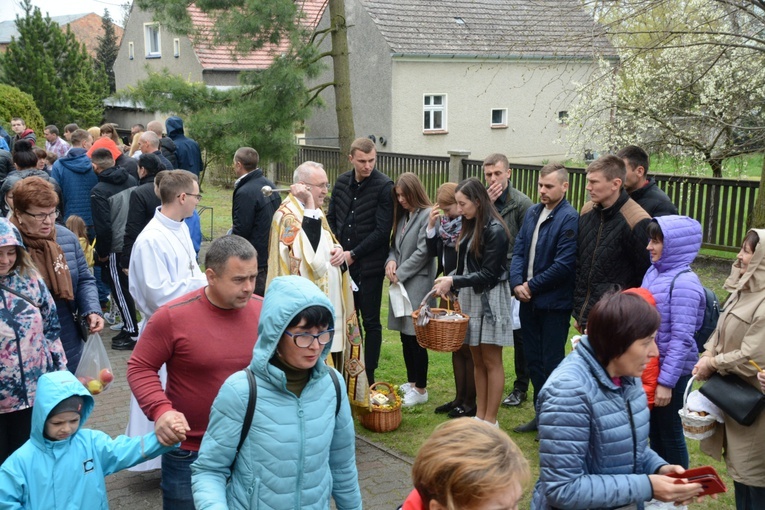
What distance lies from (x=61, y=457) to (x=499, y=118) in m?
29.2

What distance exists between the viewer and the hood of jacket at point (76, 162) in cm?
1009

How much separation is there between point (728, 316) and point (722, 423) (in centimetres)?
61

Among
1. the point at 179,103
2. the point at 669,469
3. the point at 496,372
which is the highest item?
the point at 179,103

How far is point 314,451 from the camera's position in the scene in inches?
122

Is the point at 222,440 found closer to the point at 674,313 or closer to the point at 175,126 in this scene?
the point at 674,313

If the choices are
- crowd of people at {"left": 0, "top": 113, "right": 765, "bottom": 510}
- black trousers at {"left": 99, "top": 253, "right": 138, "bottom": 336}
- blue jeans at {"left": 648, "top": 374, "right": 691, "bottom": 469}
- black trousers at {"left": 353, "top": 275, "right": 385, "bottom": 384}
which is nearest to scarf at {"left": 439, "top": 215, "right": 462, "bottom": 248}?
crowd of people at {"left": 0, "top": 113, "right": 765, "bottom": 510}

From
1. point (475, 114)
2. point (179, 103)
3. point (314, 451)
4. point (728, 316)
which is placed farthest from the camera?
point (475, 114)

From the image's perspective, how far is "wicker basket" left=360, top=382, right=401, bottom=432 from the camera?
6652mm

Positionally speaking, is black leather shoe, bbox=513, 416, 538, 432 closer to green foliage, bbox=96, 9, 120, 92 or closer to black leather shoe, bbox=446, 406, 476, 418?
black leather shoe, bbox=446, 406, 476, 418

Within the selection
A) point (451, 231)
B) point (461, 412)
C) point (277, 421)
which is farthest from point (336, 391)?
point (461, 412)

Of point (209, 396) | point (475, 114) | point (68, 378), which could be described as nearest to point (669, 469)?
point (209, 396)

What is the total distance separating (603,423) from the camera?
3100mm

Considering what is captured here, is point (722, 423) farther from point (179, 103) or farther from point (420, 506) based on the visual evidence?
point (179, 103)

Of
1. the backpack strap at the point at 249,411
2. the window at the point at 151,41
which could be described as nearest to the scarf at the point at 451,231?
the backpack strap at the point at 249,411
